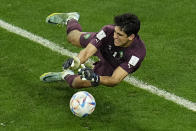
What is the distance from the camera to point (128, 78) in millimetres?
9648

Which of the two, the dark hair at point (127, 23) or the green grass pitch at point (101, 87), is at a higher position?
the dark hair at point (127, 23)

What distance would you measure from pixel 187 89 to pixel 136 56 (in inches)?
59.2

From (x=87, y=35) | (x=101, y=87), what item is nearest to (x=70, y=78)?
(x=101, y=87)

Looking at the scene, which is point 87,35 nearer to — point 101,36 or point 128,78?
point 101,36

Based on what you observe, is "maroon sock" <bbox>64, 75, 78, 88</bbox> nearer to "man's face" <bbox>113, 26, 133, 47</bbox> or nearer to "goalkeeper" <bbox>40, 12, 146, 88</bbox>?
"goalkeeper" <bbox>40, 12, 146, 88</bbox>

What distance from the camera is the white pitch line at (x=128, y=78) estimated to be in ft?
29.0

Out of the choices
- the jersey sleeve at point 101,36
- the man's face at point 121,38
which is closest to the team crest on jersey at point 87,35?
the jersey sleeve at point 101,36

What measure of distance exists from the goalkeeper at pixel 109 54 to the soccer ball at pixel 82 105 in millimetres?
279

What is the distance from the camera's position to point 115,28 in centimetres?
823

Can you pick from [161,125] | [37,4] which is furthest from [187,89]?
[37,4]

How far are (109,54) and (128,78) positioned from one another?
944 millimetres

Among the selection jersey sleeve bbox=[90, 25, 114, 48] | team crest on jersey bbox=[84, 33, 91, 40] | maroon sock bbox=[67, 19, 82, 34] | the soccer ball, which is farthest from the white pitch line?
the soccer ball

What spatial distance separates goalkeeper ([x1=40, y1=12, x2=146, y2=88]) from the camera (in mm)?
8109

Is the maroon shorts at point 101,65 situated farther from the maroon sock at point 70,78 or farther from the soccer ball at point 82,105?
the soccer ball at point 82,105
